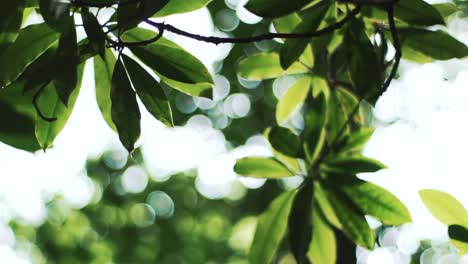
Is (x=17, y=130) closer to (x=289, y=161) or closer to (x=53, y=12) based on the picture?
(x=53, y=12)

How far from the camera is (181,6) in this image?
1.23 meters

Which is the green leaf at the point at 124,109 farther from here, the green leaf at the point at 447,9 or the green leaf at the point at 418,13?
the green leaf at the point at 447,9

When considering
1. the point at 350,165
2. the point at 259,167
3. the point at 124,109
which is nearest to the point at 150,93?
the point at 124,109

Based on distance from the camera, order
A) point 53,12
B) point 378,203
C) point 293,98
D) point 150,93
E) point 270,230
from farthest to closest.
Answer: point 293,98, point 270,230, point 378,203, point 150,93, point 53,12

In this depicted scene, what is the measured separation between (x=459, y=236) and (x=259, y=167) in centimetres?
53

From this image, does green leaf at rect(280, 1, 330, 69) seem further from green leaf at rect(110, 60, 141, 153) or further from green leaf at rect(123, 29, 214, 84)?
green leaf at rect(110, 60, 141, 153)

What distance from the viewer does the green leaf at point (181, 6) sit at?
4.00ft

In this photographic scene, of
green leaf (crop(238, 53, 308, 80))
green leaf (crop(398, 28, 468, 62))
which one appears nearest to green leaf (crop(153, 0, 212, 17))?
green leaf (crop(238, 53, 308, 80))

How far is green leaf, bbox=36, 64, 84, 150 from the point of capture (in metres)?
1.23

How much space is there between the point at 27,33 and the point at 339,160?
84 centimetres

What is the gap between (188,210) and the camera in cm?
874

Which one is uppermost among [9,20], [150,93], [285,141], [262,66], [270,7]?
[9,20]

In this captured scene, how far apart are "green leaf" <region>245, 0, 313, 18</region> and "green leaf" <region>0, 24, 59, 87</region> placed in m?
0.42

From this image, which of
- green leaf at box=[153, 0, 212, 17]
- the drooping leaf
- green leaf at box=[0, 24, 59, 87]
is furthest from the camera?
the drooping leaf
